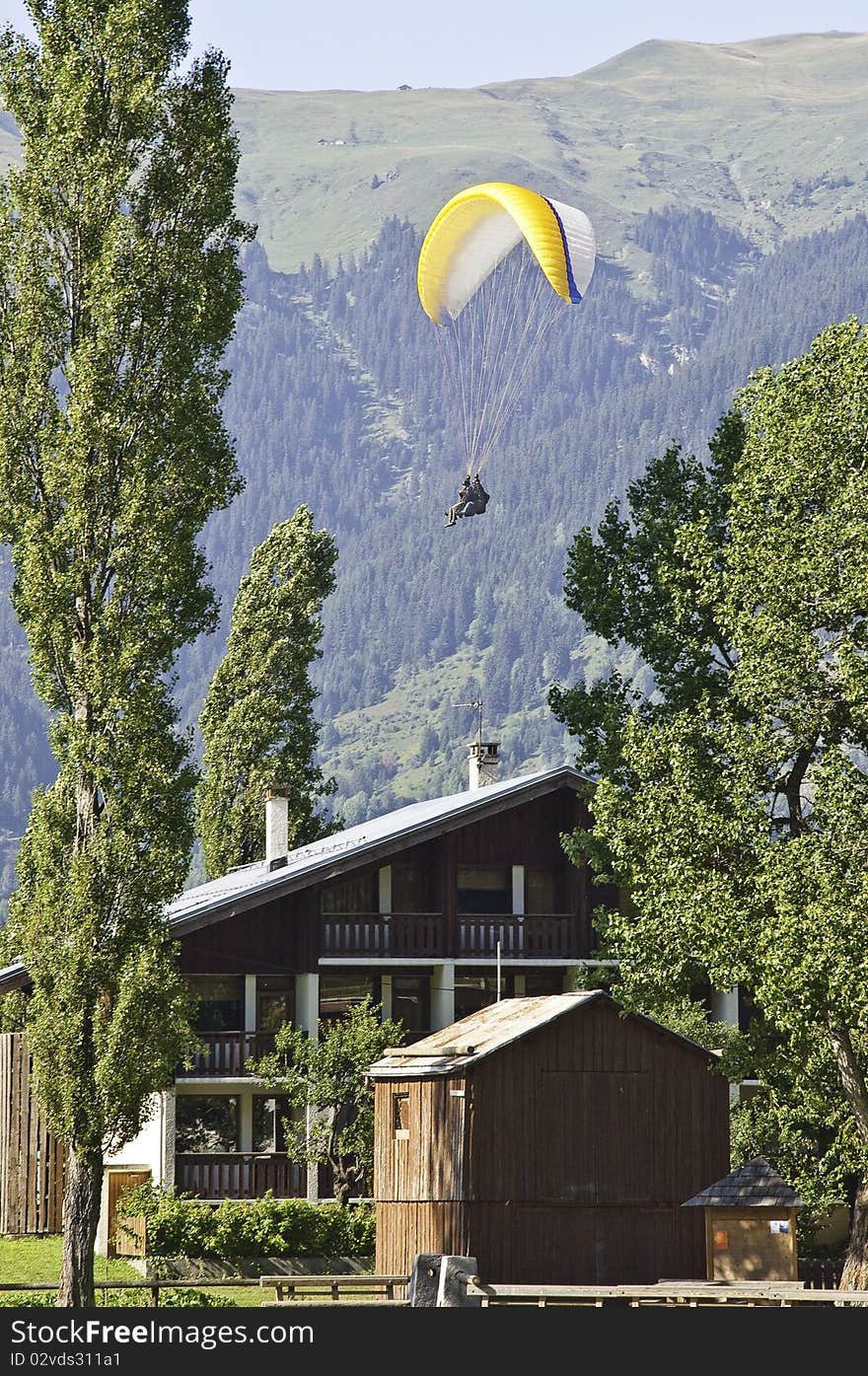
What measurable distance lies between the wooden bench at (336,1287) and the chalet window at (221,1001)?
38.3 feet

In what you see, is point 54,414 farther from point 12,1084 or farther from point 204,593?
point 12,1084

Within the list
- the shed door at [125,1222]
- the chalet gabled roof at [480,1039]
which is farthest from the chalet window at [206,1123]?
the chalet gabled roof at [480,1039]

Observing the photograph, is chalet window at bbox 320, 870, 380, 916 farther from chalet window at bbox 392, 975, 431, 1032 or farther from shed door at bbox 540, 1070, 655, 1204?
shed door at bbox 540, 1070, 655, 1204

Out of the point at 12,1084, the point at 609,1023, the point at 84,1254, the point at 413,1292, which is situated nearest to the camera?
the point at 413,1292

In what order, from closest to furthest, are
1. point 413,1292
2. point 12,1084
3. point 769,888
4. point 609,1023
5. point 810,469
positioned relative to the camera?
point 413,1292
point 769,888
point 810,469
point 609,1023
point 12,1084

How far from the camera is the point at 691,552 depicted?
113ft

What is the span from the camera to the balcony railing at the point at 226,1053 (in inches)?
1692

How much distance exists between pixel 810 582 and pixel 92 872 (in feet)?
38.3

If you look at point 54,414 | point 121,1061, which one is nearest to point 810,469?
point 54,414

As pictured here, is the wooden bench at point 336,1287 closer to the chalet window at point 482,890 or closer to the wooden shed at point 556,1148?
the wooden shed at point 556,1148

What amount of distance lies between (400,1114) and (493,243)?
22.1 metres

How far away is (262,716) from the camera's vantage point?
59.9 metres

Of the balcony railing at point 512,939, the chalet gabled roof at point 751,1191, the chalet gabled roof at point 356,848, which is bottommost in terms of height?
the chalet gabled roof at point 751,1191

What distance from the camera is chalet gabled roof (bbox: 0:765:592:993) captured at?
4206cm
